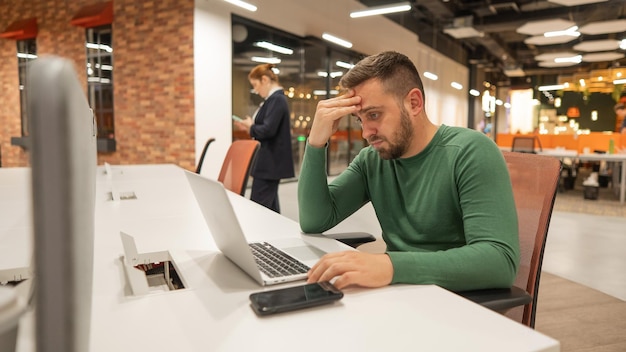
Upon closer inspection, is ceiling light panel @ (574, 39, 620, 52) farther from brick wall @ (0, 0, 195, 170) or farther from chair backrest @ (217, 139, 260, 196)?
chair backrest @ (217, 139, 260, 196)

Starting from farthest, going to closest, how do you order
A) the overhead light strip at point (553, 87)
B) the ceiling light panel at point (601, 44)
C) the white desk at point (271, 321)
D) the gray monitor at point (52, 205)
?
1. the overhead light strip at point (553, 87)
2. the ceiling light panel at point (601, 44)
3. the white desk at point (271, 321)
4. the gray monitor at point (52, 205)

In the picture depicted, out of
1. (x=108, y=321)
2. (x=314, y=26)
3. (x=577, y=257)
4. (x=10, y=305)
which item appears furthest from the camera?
(x=314, y=26)

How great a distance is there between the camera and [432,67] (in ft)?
40.9

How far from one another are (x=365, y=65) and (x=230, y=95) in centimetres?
569

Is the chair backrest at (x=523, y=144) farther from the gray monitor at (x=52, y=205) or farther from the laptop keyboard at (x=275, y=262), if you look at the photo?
the gray monitor at (x=52, y=205)

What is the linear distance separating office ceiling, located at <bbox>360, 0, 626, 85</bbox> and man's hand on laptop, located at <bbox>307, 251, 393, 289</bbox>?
828 cm

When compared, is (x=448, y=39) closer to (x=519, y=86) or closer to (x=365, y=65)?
(x=519, y=86)

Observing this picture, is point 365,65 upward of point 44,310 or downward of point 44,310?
upward

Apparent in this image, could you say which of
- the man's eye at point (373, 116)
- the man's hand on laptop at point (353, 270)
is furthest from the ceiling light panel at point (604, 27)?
the man's hand on laptop at point (353, 270)

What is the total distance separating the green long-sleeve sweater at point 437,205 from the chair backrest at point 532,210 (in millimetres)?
163

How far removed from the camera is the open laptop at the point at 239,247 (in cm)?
93

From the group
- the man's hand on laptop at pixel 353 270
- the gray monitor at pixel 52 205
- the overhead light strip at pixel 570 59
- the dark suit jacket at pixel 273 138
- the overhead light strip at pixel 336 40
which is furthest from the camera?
the overhead light strip at pixel 570 59

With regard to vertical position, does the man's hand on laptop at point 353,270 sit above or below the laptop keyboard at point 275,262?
above

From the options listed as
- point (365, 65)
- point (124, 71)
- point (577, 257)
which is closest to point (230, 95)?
point (124, 71)
